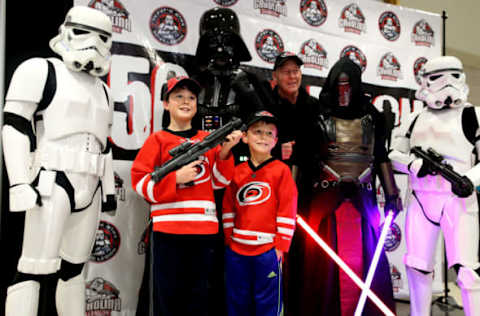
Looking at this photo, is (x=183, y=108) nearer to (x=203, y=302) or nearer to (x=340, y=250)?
(x=203, y=302)

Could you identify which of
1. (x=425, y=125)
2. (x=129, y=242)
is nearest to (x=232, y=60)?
(x=425, y=125)

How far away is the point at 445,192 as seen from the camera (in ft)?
8.55

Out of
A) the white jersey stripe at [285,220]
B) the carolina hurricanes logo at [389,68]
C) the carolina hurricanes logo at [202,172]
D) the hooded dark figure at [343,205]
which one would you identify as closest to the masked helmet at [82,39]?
the carolina hurricanes logo at [202,172]

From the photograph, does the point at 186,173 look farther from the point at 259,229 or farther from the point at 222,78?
the point at 222,78

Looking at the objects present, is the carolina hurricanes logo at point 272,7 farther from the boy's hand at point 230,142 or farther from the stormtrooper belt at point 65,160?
the stormtrooper belt at point 65,160

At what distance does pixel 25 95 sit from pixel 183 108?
0.83 meters

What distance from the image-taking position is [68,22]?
2.05 m

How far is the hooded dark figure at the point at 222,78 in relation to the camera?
102 inches

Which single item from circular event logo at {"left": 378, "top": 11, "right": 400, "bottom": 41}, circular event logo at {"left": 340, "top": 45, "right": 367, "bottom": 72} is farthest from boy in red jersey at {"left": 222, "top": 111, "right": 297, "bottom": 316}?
circular event logo at {"left": 378, "top": 11, "right": 400, "bottom": 41}

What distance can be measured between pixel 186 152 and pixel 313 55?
2443 millimetres

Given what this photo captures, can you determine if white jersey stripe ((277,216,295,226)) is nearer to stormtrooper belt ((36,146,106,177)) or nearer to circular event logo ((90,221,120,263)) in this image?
stormtrooper belt ((36,146,106,177))

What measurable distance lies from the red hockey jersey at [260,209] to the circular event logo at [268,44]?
166 cm

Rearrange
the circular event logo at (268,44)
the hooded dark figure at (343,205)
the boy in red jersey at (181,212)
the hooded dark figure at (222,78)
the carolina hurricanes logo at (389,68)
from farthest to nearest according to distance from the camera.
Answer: the carolina hurricanes logo at (389,68)
the circular event logo at (268,44)
the hooded dark figure at (343,205)
the hooded dark figure at (222,78)
the boy in red jersey at (181,212)

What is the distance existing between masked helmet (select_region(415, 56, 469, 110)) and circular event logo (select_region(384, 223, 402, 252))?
197cm
